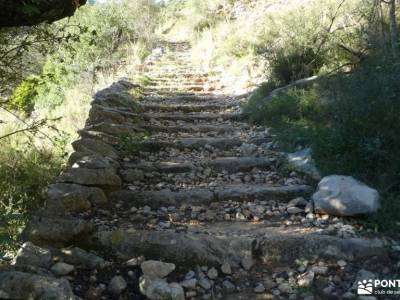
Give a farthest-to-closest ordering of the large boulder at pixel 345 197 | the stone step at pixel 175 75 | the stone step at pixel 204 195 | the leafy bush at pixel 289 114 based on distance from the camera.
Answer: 1. the stone step at pixel 175 75
2. the leafy bush at pixel 289 114
3. the stone step at pixel 204 195
4. the large boulder at pixel 345 197

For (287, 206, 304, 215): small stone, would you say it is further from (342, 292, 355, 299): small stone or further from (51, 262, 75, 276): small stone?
(51, 262, 75, 276): small stone

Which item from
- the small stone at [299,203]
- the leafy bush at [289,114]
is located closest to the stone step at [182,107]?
the leafy bush at [289,114]

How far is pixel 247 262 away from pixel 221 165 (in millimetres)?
1728

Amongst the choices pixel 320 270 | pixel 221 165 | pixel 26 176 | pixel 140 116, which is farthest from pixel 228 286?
pixel 140 116

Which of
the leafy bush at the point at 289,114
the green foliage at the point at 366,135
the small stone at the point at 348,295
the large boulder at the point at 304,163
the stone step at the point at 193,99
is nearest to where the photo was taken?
the small stone at the point at 348,295

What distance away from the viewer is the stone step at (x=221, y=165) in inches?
170

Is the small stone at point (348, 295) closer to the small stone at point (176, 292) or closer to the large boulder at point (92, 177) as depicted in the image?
the small stone at point (176, 292)

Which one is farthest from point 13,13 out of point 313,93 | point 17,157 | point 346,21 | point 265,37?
point 265,37

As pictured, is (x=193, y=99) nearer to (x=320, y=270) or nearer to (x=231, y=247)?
(x=231, y=247)

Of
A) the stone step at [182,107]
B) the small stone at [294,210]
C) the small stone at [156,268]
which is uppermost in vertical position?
the stone step at [182,107]

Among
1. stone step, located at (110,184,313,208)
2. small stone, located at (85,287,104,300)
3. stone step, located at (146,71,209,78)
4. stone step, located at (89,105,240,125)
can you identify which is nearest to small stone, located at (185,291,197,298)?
small stone, located at (85,287,104,300)

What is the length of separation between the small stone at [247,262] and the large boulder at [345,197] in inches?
32.1

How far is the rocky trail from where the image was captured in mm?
2516
